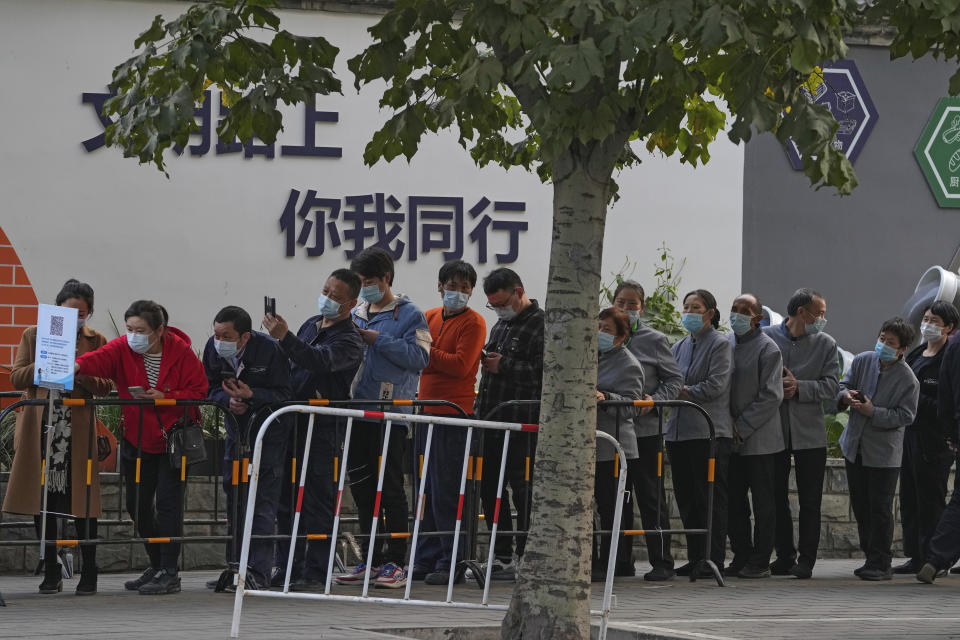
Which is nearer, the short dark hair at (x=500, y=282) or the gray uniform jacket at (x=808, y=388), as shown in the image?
the short dark hair at (x=500, y=282)

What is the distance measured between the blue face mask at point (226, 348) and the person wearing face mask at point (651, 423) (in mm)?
2791

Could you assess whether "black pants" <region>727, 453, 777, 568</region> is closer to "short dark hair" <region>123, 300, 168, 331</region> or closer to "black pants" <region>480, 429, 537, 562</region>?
"black pants" <region>480, 429, 537, 562</region>

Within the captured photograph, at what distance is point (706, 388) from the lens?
1073cm

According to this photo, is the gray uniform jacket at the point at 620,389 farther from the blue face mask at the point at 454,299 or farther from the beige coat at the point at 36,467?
the beige coat at the point at 36,467

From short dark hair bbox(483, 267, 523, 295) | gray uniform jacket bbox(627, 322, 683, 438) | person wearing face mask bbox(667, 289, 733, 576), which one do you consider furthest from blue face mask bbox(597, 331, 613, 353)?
person wearing face mask bbox(667, 289, 733, 576)

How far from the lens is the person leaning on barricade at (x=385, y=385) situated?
9.70 metres

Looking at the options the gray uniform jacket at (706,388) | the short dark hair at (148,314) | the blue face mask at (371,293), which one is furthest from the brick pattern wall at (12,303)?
the gray uniform jacket at (706,388)

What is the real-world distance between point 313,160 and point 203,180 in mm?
1037

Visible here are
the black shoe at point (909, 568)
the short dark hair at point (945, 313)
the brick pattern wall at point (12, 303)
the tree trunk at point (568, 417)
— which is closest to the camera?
the tree trunk at point (568, 417)

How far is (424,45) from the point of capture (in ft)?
24.6

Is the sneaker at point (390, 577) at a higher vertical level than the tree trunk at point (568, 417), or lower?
lower

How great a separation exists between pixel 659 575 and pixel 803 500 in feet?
4.16

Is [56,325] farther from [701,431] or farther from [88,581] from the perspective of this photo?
[701,431]

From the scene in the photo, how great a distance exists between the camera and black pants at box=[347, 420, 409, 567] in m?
9.69
